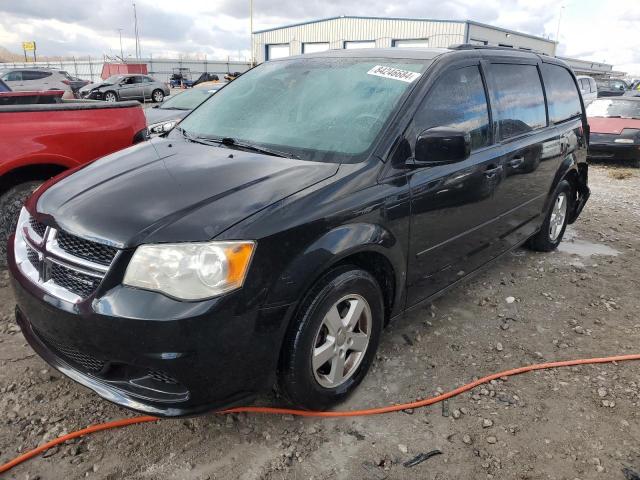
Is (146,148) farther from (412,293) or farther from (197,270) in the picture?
(412,293)

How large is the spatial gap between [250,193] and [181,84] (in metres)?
38.1

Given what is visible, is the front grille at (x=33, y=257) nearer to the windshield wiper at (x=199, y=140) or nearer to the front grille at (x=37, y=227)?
the front grille at (x=37, y=227)

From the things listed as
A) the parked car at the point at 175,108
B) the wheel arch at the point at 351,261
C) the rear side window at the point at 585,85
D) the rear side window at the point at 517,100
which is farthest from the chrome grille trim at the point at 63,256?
the rear side window at the point at 585,85

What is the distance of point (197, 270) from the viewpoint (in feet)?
6.23

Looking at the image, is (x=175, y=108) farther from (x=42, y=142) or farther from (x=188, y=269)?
(x=188, y=269)

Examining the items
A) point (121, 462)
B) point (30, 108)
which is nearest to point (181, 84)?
point (30, 108)

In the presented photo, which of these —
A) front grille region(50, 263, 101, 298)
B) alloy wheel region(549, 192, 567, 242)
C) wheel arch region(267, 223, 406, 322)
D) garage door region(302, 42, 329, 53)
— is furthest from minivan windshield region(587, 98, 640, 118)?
garage door region(302, 42, 329, 53)

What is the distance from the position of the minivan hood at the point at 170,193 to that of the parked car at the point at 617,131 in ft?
32.7

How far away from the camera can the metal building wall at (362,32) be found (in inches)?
1209

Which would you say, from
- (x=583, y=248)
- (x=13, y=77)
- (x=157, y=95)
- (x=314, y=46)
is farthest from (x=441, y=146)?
(x=314, y=46)

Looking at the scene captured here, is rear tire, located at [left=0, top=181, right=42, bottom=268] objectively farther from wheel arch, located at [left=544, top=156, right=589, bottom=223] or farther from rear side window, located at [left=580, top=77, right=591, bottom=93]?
rear side window, located at [left=580, top=77, right=591, bottom=93]

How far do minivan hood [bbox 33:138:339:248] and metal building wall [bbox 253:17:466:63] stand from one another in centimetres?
3018

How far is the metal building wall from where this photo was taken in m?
30.7

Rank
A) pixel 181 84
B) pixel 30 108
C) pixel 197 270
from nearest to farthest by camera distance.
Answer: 1. pixel 197 270
2. pixel 30 108
3. pixel 181 84
